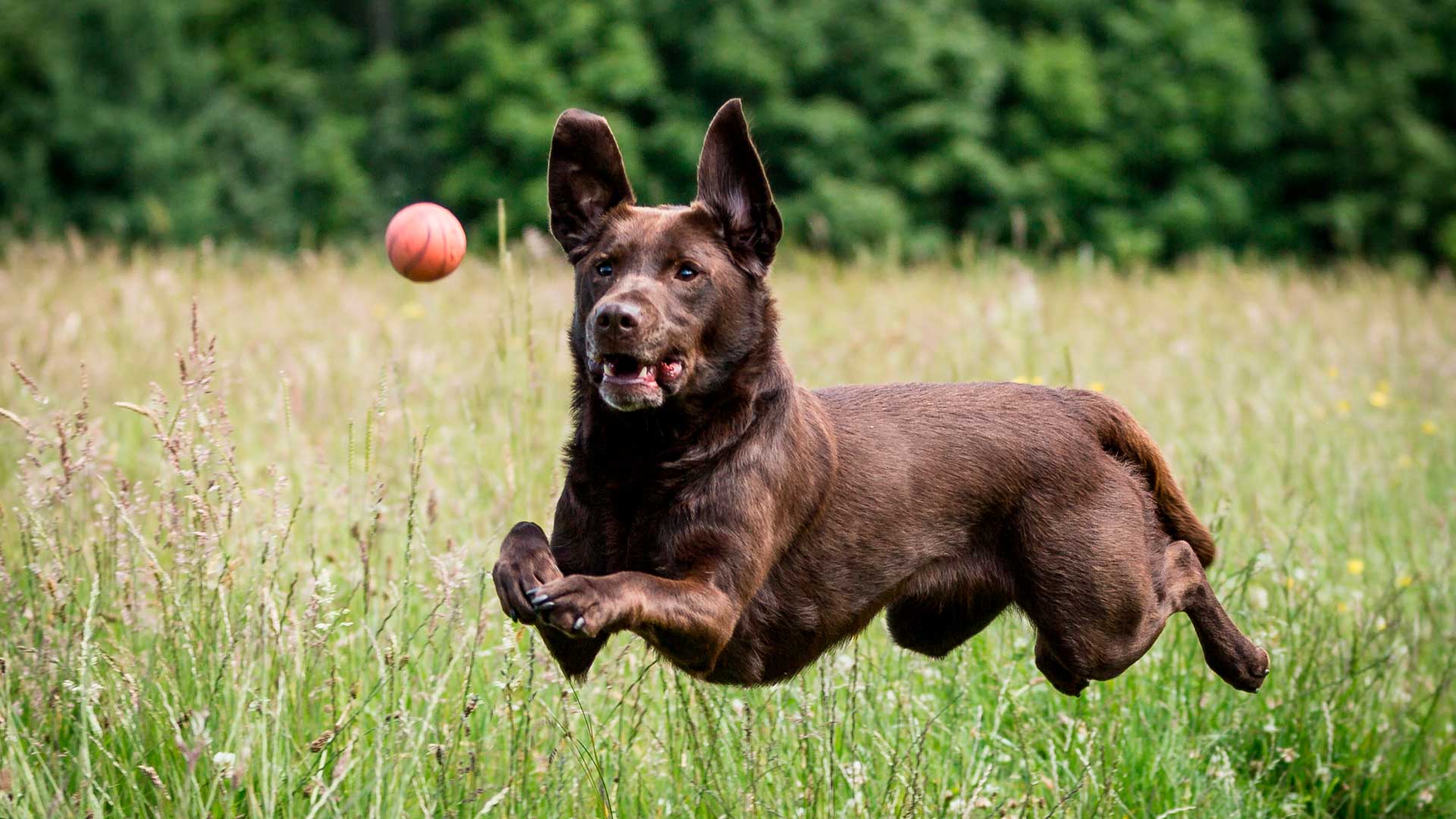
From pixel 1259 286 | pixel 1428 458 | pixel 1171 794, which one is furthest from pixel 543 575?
pixel 1259 286

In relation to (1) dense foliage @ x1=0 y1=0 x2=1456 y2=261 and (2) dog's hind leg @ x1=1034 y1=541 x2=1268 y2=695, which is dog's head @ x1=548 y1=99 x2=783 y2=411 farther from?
(1) dense foliage @ x1=0 y1=0 x2=1456 y2=261

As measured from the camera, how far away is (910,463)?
11.6 ft

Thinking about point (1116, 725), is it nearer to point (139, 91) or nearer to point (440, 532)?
point (440, 532)

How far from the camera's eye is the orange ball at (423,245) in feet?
12.5

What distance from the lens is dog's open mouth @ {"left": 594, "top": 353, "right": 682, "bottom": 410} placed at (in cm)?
304

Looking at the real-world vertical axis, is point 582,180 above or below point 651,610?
above

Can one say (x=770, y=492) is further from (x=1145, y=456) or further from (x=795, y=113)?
(x=795, y=113)

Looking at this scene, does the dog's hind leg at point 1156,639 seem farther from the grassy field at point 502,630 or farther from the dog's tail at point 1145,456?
the grassy field at point 502,630

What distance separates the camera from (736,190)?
3436 mm

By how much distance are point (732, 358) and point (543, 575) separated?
807 millimetres

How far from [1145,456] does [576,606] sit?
2.01 m

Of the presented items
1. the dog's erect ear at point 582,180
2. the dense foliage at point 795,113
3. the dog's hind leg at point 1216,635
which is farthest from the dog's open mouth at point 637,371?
the dense foliage at point 795,113

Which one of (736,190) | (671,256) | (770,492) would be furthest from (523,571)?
(736,190)

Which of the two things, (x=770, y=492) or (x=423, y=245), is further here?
(x=423, y=245)
